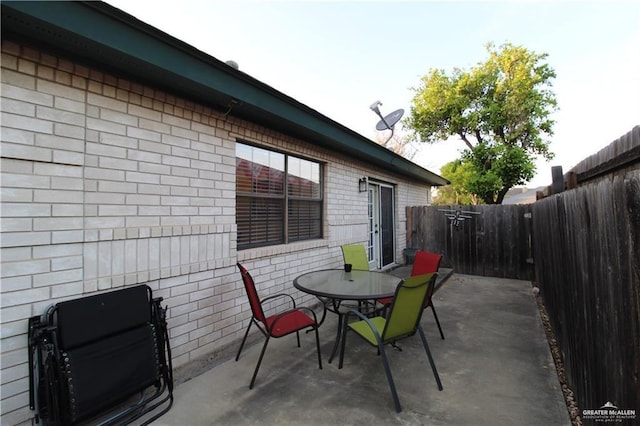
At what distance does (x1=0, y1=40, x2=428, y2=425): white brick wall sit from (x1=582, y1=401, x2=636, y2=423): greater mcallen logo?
9.88ft

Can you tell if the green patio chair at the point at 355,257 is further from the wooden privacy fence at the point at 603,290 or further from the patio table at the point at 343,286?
the wooden privacy fence at the point at 603,290

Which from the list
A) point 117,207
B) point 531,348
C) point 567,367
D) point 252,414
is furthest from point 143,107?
point 531,348

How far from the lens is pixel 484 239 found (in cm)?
727

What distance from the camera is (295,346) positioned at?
10.4 feet

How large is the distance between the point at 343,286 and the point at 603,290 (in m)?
2.04

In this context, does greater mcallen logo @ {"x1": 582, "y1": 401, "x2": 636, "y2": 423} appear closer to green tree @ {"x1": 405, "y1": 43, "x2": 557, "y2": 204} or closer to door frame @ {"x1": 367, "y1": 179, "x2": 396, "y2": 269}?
door frame @ {"x1": 367, "y1": 179, "x2": 396, "y2": 269}

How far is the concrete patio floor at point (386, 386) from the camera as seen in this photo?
2.05m

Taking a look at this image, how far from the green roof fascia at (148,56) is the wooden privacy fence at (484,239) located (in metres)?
5.66

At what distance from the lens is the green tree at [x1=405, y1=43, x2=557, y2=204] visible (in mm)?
12227

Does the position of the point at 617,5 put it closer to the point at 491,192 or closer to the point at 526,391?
the point at 526,391

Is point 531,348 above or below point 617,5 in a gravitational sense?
below

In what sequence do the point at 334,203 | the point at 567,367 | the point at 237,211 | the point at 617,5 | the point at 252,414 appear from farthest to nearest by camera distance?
the point at 334,203 < the point at 617,5 < the point at 237,211 < the point at 567,367 < the point at 252,414

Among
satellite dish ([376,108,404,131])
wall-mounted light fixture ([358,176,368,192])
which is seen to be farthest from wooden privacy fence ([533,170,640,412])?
satellite dish ([376,108,404,131])

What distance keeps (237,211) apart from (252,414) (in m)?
2.07
